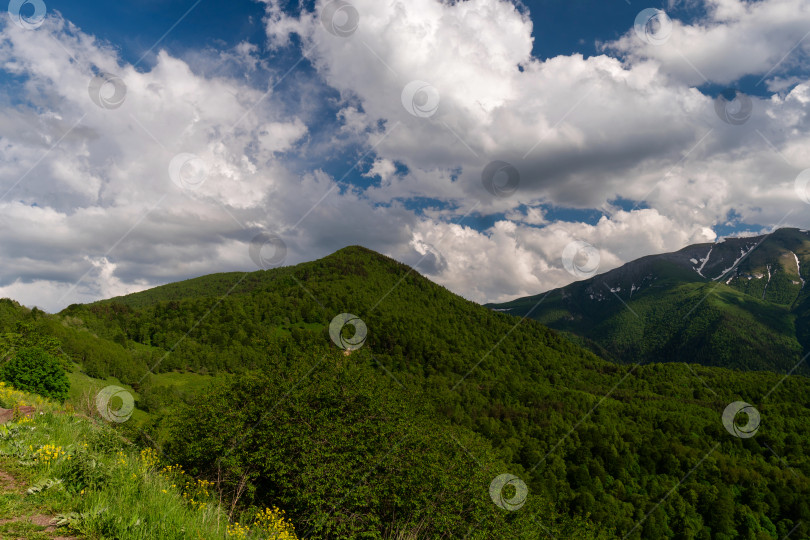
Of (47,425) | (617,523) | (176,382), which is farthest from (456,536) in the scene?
(176,382)

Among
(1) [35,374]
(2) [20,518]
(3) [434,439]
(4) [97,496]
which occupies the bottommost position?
(1) [35,374]

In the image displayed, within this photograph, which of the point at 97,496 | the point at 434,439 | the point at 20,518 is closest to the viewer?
the point at 20,518

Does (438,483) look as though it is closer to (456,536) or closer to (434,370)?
(456,536)

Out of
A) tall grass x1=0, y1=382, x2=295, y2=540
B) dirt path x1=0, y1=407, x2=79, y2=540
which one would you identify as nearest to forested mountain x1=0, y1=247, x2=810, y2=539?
tall grass x1=0, y1=382, x2=295, y2=540

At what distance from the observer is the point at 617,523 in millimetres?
90938

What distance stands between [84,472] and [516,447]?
12121 cm

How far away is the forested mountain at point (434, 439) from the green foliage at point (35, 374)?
1382 cm

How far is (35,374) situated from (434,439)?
52662mm

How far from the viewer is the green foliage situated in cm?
5025

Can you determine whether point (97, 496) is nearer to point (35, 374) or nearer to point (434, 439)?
point (434, 439)

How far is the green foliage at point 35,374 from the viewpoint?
50250mm

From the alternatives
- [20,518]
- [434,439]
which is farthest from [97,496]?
[434,439]

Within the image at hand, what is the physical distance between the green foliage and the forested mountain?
13.8 m

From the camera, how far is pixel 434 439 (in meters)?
34.9
